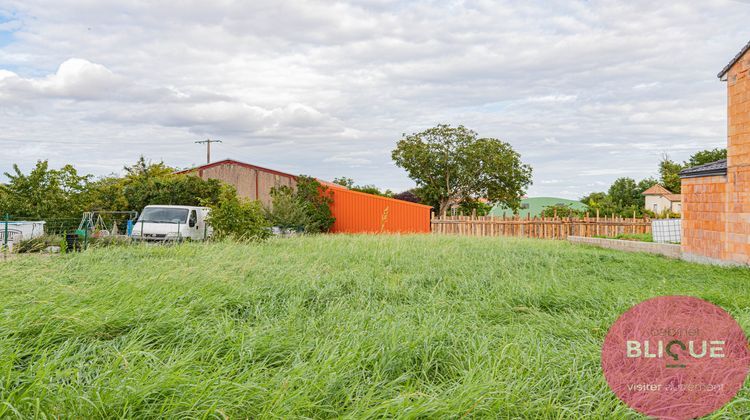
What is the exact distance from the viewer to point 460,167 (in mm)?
36594

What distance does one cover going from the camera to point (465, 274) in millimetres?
8469

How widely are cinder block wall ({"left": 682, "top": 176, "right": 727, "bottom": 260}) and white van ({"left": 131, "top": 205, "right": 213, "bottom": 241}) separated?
1274 cm

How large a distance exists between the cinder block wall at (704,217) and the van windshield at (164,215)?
13.8m

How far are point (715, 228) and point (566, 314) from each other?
8626 mm

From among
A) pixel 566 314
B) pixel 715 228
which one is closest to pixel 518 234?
pixel 715 228

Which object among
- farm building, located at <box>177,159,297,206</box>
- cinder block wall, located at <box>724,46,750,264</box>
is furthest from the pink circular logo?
farm building, located at <box>177,159,297,206</box>

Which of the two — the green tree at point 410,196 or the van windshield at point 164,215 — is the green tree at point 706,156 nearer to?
the green tree at point 410,196

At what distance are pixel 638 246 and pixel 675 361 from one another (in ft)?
42.0

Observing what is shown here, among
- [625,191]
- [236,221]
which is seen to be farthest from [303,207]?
[625,191]

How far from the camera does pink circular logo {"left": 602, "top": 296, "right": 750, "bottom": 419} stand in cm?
341

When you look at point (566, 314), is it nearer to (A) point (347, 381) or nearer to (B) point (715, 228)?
(A) point (347, 381)

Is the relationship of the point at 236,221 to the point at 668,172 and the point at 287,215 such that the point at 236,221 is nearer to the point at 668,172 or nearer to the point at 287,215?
the point at 287,215

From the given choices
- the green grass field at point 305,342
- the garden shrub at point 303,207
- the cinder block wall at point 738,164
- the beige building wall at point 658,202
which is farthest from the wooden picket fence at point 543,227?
the beige building wall at point 658,202

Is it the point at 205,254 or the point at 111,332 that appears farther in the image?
the point at 205,254
